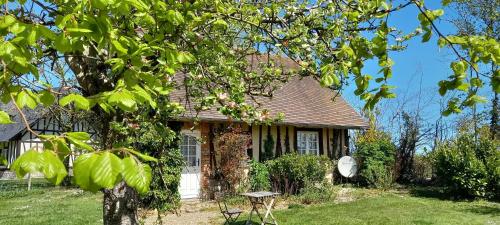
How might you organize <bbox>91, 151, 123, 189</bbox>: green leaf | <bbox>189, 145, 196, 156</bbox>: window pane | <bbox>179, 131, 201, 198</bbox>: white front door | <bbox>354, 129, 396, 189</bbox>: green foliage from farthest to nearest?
<bbox>354, 129, 396, 189</bbox>: green foliage, <bbox>189, 145, 196, 156</bbox>: window pane, <bbox>179, 131, 201, 198</bbox>: white front door, <bbox>91, 151, 123, 189</bbox>: green leaf

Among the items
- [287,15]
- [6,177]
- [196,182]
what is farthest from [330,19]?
[6,177]

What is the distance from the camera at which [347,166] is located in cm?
1895

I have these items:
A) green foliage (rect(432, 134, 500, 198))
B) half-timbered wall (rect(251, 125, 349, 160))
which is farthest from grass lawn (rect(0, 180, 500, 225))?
half-timbered wall (rect(251, 125, 349, 160))

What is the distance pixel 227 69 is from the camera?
15.3 ft

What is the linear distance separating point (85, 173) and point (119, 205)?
3.26 meters

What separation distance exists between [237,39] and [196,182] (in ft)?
34.1

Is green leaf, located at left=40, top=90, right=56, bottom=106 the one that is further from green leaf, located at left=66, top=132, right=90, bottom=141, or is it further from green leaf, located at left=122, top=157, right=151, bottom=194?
green leaf, located at left=122, top=157, right=151, bottom=194

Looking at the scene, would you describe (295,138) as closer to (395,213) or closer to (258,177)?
(258,177)

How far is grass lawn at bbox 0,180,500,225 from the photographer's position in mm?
10883

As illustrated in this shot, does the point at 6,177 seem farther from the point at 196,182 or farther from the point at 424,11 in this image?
the point at 424,11

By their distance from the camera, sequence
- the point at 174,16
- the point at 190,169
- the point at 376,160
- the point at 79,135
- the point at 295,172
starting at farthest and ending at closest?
the point at 376,160 < the point at 190,169 < the point at 295,172 < the point at 174,16 < the point at 79,135

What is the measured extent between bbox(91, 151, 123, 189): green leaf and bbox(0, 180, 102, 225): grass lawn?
401 inches

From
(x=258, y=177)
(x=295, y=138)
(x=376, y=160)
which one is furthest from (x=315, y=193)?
(x=376, y=160)

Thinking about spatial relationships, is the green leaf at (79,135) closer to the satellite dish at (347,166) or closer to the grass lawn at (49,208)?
the grass lawn at (49,208)
